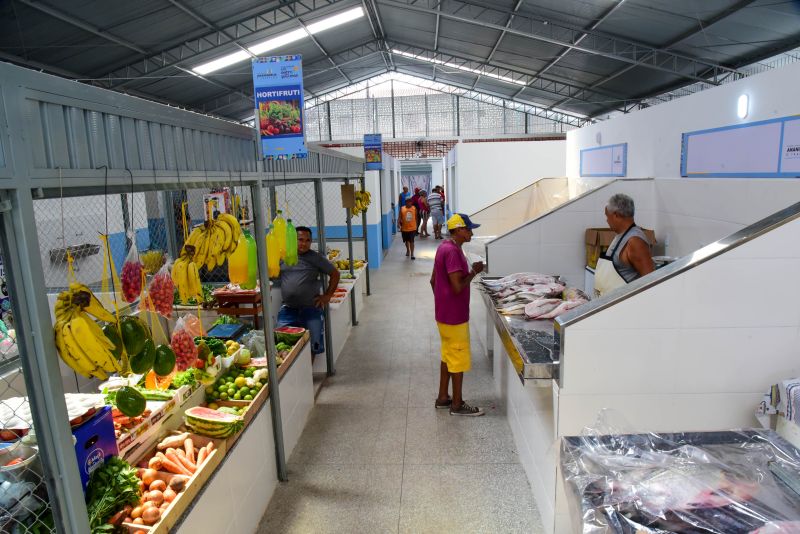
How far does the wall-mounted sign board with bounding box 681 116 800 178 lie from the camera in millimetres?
3362

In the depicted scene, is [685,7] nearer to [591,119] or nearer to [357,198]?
[357,198]

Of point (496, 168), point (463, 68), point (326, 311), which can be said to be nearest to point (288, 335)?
point (326, 311)

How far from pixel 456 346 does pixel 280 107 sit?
2.28m

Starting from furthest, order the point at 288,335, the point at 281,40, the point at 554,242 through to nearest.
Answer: the point at 281,40 < the point at 554,242 < the point at 288,335

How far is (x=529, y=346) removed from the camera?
10.1 ft

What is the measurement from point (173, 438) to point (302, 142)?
2058 mm

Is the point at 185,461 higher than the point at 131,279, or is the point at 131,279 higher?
the point at 131,279

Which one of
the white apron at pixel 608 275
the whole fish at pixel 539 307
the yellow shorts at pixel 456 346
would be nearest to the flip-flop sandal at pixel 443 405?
the yellow shorts at pixel 456 346

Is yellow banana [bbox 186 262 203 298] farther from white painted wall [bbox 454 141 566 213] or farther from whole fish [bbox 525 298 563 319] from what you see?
white painted wall [bbox 454 141 566 213]

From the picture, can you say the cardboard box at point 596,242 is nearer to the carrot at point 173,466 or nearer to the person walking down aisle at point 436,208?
the carrot at point 173,466

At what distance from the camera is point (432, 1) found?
1177 cm

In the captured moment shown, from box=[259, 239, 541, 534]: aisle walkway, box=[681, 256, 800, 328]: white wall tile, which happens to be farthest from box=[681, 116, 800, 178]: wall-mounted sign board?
box=[259, 239, 541, 534]: aisle walkway

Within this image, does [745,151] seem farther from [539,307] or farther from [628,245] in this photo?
[539,307]

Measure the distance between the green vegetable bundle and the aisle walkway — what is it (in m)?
1.05
